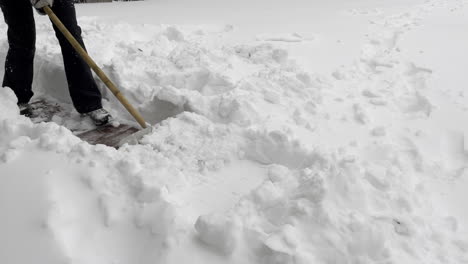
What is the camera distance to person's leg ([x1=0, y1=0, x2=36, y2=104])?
223cm

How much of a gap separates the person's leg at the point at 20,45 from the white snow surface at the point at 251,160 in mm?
230

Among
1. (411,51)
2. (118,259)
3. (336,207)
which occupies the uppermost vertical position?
(411,51)

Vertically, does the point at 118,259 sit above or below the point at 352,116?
below

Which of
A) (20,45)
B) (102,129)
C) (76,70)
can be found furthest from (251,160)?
(20,45)

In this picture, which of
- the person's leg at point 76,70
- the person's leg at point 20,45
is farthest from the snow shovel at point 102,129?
the person's leg at point 20,45

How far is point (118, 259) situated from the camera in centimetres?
125

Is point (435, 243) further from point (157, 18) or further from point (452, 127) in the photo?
point (157, 18)

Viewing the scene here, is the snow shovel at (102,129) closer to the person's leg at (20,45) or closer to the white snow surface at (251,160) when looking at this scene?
the white snow surface at (251,160)

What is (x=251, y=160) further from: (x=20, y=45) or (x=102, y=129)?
(x=20, y=45)

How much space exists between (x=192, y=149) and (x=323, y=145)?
27.2 inches

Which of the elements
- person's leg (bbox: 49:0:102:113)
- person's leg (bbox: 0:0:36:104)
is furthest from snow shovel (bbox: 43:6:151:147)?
person's leg (bbox: 0:0:36:104)

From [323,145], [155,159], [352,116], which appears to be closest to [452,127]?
[352,116]

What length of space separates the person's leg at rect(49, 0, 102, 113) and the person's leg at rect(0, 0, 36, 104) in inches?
8.8

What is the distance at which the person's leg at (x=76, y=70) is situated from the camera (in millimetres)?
2223
